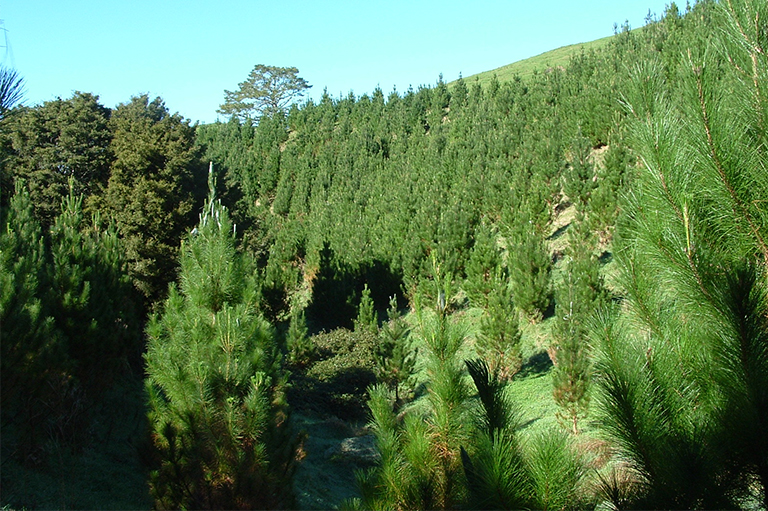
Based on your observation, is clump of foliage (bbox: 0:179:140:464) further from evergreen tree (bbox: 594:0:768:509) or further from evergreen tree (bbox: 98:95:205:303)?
evergreen tree (bbox: 594:0:768:509)

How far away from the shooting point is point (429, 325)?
361 centimetres

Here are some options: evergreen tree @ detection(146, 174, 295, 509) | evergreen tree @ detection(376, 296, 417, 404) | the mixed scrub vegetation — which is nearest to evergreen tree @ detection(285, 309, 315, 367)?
the mixed scrub vegetation

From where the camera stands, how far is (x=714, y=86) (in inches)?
88.6

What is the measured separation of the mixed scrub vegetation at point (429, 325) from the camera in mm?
2244

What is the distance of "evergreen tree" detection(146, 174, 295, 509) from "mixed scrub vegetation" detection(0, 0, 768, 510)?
24 millimetres

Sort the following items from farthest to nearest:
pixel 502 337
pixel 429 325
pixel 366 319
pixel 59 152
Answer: pixel 59 152 < pixel 366 319 < pixel 502 337 < pixel 429 325

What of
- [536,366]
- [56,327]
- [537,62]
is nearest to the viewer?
[56,327]

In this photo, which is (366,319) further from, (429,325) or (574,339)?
(429,325)

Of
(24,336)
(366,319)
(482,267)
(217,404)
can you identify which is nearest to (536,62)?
(482,267)

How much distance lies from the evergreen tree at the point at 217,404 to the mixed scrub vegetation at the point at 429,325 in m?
0.02

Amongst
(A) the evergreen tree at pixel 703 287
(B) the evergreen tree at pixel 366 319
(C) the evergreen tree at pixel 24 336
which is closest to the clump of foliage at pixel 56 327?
(C) the evergreen tree at pixel 24 336

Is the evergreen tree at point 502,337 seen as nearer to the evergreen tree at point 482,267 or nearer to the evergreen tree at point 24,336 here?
the evergreen tree at point 482,267

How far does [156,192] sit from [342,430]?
29.8 ft

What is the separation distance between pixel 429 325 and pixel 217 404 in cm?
269
